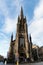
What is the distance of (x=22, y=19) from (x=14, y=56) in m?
46.0

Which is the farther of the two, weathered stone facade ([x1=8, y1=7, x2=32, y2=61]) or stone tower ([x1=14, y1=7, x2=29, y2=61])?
stone tower ([x1=14, y1=7, x2=29, y2=61])

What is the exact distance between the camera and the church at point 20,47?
151m

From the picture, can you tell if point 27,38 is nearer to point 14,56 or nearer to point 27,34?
point 27,34

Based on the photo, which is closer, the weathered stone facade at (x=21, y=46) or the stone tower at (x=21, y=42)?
the weathered stone facade at (x=21, y=46)

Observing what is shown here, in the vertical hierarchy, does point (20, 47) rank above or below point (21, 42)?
below

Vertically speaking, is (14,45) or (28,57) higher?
(14,45)

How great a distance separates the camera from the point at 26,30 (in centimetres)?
16312

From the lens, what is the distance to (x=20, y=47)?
15638cm

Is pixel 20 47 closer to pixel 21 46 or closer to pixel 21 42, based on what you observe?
pixel 21 46

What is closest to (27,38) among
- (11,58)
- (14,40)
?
(14,40)

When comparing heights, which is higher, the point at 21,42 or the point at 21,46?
the point at 21,42

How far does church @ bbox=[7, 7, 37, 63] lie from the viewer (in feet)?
495

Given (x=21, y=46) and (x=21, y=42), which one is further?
(x=21, y=42)

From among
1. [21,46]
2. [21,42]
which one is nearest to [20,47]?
[21,46]
